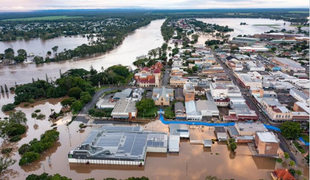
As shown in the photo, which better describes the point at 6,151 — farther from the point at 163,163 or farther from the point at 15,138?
the point at 163,163

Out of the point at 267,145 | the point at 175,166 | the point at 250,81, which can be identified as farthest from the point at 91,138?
the point at 250,81

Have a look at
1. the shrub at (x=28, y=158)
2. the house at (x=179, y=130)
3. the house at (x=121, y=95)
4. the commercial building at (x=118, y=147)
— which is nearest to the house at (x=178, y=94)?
the house at (x=121, y=95)

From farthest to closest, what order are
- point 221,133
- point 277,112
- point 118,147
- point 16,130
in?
point 277,112
point 16,130
point 221,133
point 118,147

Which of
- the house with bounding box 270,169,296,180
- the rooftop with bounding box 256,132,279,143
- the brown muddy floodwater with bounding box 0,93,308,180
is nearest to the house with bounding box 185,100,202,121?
the brown muddy floodwater with bounding box 0,93,308,180

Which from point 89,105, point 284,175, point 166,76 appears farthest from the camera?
point 166,76

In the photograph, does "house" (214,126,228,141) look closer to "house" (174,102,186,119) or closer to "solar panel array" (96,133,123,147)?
"house" (174,102,186,119)

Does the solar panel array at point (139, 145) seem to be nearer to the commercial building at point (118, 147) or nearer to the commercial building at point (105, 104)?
the commercial building at point (118, 147)
